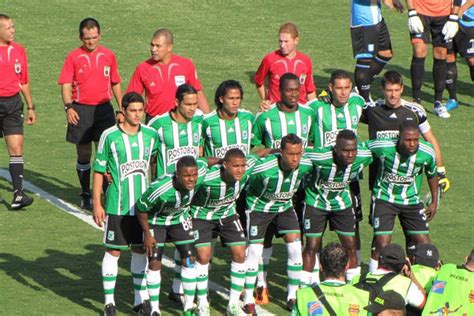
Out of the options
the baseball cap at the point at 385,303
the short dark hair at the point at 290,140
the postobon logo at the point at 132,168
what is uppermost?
the short dark hair at the point at 290,140

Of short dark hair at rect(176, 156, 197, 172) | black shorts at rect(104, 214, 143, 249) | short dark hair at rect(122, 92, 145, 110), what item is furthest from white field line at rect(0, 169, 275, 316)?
short dark hair at rect(122, 92, 145, 110)

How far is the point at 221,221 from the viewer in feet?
43.9

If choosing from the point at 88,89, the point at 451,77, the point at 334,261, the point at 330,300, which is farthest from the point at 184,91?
the point at 451,77

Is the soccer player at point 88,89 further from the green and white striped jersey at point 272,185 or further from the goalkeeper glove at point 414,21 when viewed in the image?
the goalkeeper glove at point 414,21

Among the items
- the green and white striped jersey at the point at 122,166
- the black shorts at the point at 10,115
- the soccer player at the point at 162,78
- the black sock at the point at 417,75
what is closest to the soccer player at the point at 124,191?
the green and white striped jersey at the point at 122,166

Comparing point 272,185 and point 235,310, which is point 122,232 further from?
point 272,185

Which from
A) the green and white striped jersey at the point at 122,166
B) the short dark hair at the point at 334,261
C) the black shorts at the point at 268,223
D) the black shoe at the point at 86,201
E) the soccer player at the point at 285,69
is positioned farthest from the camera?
the black shoe at the point at 86,201

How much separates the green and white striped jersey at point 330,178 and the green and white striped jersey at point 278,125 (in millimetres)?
458

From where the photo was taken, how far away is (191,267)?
42.8ft

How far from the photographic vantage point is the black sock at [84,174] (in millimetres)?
17000

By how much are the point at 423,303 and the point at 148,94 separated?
230 inches

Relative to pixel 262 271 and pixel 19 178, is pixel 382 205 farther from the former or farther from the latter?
pixel 19 178

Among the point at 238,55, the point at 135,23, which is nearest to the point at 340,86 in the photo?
the point at 238,55

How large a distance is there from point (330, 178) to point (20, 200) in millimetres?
4844
